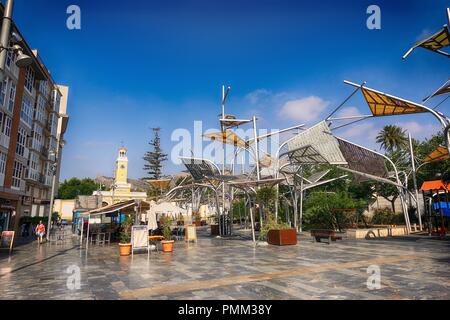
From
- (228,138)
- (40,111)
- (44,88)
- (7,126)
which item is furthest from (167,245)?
(44,88)

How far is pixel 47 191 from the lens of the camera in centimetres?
4525

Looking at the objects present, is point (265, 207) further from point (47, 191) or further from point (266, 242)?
point (47, 191)

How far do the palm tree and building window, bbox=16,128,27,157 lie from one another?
178ft

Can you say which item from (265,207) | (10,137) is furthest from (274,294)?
(10,137)

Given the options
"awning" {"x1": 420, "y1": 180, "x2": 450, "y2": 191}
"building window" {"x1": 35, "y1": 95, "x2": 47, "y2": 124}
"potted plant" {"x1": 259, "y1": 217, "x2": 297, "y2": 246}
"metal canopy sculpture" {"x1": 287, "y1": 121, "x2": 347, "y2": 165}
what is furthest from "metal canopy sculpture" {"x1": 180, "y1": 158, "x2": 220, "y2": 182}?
"building window" {"x1": 35, "y1": 95, "x2": 47, "y2": 124}

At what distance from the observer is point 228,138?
94.1 feet

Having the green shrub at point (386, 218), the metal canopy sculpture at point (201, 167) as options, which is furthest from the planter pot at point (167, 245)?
the green shrub at point (386, 218)

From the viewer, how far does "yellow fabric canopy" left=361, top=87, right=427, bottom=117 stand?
1631 cm

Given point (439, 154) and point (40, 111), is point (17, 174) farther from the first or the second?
point (439, 154)

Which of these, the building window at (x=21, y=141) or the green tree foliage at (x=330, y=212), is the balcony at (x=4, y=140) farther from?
the green tree foliage at (x=330, y=212)

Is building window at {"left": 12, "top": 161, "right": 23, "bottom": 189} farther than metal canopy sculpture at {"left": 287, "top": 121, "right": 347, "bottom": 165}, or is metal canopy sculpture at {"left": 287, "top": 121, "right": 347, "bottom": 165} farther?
building window at {"left": 12, "top": 161, "right": 23, "bottom": 189}

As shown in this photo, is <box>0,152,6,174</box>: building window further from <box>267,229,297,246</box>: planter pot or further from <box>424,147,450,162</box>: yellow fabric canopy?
<box>424,147,450,162</box>: yellow fabric canopy

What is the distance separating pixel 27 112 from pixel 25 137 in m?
2.60

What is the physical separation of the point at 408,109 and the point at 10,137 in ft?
104
